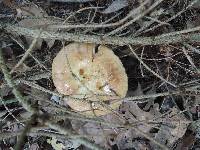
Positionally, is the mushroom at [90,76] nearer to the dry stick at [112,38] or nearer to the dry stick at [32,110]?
the dry stick at [112,38]

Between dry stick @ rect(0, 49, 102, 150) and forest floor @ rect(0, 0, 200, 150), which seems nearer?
dry stick @ rect(0, 49, 102, 150)

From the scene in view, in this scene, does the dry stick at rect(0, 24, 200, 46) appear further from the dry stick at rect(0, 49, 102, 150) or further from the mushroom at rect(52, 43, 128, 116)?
the dry stick at rect(0, 49, 102, 150)

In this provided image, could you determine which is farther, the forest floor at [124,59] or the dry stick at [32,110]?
the forest floor at [124,59]

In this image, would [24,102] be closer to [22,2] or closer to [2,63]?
[2,63]

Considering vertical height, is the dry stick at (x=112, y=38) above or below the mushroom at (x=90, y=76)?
above

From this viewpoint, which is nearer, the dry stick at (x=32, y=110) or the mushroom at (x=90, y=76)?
the dry stick at (x=32, y=110)

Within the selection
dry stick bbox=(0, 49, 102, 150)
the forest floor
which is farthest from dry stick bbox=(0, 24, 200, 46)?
dry stick bbox=(0, 49, 102, 150)

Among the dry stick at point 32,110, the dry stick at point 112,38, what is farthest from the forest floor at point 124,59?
the dry stick at point 32,110

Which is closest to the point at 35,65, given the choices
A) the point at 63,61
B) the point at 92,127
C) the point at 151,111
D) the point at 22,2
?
the point at 63,61

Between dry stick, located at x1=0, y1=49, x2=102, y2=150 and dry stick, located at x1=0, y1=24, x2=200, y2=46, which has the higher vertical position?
dry stick, located at x1=0, y1=24, x2=200, y2=46
